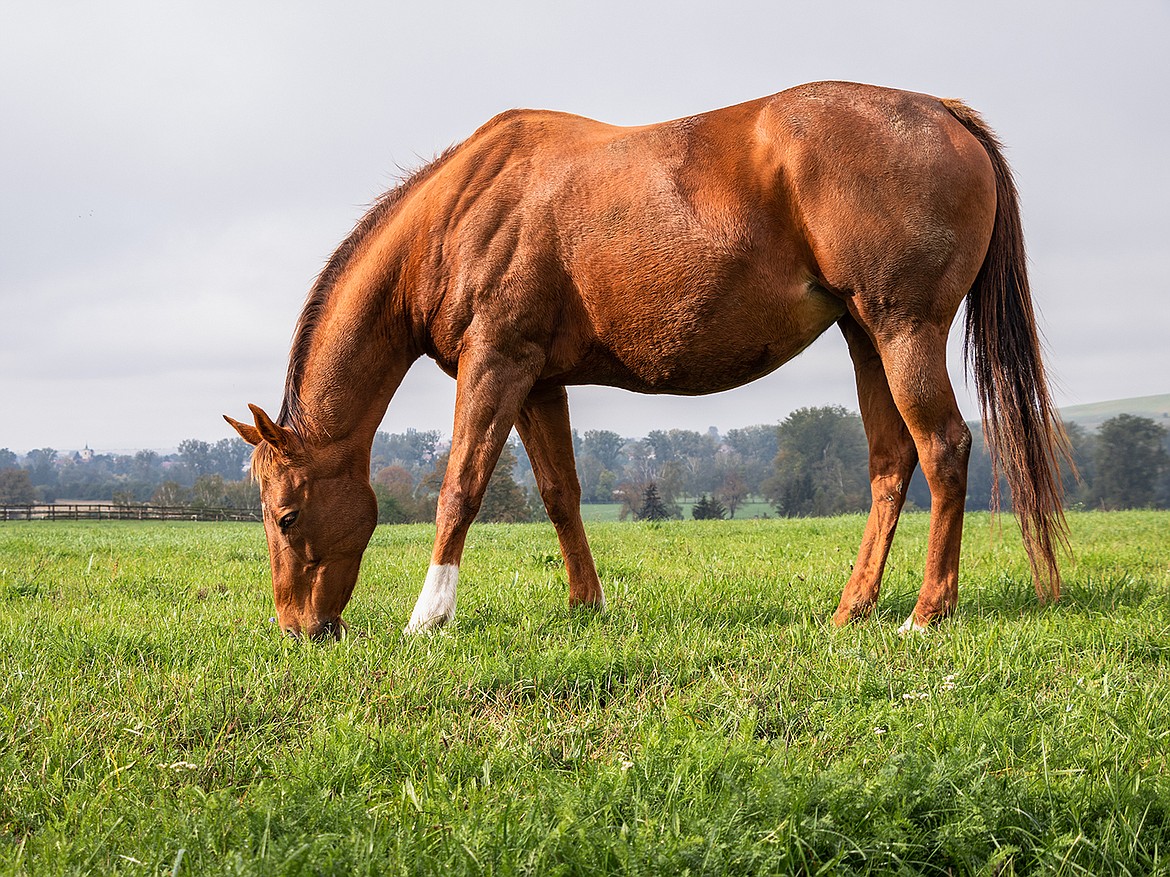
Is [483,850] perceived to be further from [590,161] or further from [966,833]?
[590,161]

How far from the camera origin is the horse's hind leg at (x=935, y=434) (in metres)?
4.33

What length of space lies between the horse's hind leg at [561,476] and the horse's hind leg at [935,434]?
191 centimetres

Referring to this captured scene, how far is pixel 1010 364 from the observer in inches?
190

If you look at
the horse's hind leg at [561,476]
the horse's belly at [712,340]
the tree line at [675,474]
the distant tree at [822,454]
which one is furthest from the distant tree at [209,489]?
the horse's belly at [712,340]

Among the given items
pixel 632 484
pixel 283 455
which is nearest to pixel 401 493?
pixel 632 484

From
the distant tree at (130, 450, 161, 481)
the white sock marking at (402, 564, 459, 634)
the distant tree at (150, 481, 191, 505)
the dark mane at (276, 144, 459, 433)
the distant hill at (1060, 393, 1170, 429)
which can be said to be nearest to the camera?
the white sock marking at (402, 564, 459, 634)

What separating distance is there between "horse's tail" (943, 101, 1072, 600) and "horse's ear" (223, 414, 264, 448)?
419 centimetres

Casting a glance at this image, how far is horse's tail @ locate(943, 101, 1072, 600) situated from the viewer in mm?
4746

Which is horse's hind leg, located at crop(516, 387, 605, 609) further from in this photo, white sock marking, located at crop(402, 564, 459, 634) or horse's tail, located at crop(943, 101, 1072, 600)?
horse's tail, located at crop(943, 101, 1072, 600)

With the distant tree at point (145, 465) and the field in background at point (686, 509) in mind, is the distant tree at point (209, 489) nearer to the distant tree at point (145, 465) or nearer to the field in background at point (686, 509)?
the field in background at point (686, 509)

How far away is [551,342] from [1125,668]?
314 centimetres

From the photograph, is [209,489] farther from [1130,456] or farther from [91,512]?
[1130,456]


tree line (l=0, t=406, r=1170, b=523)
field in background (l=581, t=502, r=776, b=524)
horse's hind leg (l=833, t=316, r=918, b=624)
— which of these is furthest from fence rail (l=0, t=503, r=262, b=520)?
horse's hind leg (l=833, t=316, r=918, b=624)

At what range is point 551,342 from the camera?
4.70m
